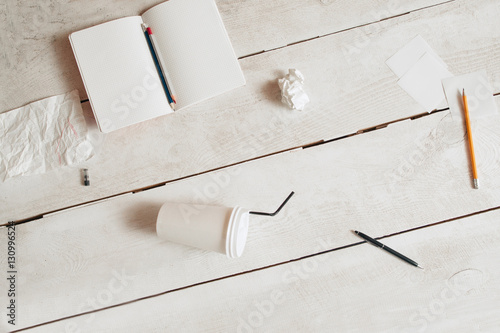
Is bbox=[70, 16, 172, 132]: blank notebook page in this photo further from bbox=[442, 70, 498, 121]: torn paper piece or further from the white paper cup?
bbox=[442, 70, 498, 121]: torn paper piece

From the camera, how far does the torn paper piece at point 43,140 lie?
0.71 meters

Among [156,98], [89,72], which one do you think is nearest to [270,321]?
[156,98]

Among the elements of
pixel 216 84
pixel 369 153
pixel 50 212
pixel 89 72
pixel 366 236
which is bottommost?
pixel 366 236

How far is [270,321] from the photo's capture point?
696 mm

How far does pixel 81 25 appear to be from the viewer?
738 millimetres

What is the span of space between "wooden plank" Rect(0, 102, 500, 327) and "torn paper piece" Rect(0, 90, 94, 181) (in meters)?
0.11

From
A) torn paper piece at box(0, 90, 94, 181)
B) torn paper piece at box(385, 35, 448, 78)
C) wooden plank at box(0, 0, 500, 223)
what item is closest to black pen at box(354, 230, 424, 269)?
wooden plank at box(0, 0, 500, 223)

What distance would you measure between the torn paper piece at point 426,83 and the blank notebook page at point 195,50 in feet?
1.15

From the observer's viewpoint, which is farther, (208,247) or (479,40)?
(479,40)

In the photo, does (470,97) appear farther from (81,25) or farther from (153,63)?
(81,25)

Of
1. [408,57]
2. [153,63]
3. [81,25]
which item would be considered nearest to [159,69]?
[153,63]

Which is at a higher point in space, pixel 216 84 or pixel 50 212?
pixel 216 84

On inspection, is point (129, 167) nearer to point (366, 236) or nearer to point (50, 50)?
point (50, 50)

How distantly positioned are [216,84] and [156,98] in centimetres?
12
